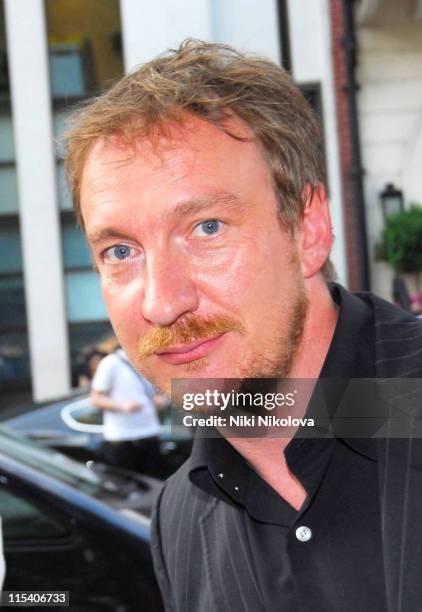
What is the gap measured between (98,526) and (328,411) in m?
1.97

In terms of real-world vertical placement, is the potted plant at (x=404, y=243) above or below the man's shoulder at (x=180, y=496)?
above

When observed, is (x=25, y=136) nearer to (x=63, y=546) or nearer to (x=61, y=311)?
(x=61, y=311)

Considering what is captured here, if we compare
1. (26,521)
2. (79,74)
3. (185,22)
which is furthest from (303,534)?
(79,74)

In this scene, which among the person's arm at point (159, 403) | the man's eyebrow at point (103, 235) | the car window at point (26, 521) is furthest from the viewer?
the person's arm at point (159, 403)

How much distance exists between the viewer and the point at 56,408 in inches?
Result: 225

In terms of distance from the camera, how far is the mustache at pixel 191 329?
1469mm

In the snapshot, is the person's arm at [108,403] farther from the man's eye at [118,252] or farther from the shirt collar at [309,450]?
the man's eye at [118,252]

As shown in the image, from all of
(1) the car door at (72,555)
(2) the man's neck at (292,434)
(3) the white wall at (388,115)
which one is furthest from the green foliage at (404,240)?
(2) the man's neck at (292,434)

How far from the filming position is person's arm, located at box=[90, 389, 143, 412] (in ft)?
19.2

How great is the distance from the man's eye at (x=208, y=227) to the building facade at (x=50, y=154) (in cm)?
942

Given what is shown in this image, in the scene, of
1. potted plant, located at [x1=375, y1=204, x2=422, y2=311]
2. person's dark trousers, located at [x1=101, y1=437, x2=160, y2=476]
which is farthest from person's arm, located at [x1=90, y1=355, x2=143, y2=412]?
potted plant, located at [x1=375, y1=204, x2=422, y2=311]

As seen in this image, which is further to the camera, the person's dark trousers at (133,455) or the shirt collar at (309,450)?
the person's dark trousers at (133,455)

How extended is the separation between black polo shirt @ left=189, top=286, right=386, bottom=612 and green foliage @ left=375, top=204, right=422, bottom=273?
27.8 feet

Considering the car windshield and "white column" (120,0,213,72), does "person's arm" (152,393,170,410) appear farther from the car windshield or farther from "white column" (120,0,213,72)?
"white column" (120,0,213,72)
